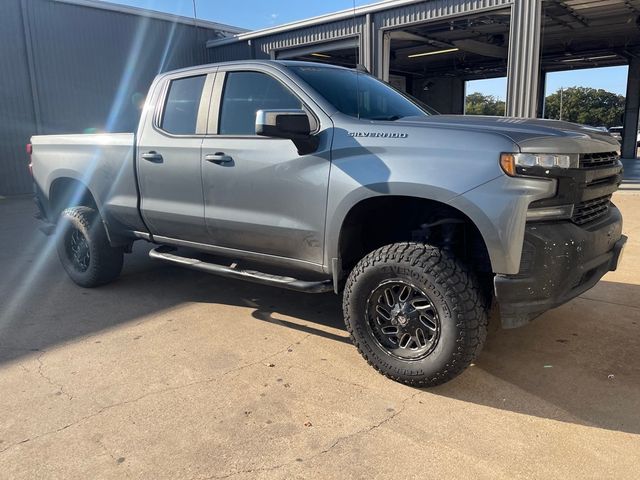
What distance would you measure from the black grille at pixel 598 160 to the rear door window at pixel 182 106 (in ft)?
9.52

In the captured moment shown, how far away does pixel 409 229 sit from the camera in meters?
3.69

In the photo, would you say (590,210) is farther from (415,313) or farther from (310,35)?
(310,35)

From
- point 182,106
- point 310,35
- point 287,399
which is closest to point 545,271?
point 287,399

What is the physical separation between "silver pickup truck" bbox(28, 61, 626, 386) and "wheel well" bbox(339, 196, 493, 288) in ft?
0.04

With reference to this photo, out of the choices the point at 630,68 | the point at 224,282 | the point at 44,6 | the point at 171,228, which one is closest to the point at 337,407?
the point at 171,228

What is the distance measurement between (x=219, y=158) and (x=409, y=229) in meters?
1.52

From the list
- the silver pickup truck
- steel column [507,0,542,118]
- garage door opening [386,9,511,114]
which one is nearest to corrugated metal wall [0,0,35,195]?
garage door opening [386,9,511,114]

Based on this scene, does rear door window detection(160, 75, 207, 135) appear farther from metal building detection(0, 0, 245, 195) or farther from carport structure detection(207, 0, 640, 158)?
metal building detection(0, 0, 245, 195)

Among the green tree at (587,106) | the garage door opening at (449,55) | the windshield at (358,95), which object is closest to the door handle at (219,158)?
the windshield at (358,95)

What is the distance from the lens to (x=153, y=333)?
4.11 metres

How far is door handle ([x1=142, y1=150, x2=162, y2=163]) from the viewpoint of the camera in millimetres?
4426

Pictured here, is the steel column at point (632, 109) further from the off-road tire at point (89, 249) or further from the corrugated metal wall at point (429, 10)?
the off-road tire at point (89, 249)

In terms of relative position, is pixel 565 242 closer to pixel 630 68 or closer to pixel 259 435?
pixel 259 435

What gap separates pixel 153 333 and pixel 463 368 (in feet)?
7.89
